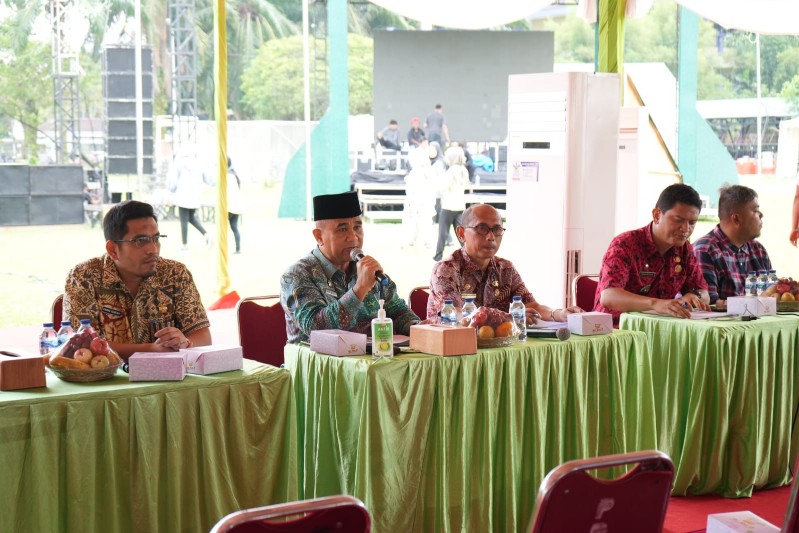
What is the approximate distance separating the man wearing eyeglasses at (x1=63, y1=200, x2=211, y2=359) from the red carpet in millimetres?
2015

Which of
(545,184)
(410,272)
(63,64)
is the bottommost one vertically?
(410,272)

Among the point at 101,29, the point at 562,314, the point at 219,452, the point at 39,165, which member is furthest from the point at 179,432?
the point at 101,29

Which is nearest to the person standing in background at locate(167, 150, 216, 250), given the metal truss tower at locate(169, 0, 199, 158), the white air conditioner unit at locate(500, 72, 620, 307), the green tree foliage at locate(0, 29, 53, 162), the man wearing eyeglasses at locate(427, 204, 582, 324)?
the metal truss tower at locate(169, 0, 199, 158)

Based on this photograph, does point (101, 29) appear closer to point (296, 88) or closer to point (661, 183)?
point (296, 88)

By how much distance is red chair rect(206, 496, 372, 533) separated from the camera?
5.46 ft

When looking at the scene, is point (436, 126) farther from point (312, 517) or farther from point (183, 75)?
point (312, 517)

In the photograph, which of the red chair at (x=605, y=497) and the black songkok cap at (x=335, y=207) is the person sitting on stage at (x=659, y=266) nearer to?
the black songkok cap at (x=335, y=207)

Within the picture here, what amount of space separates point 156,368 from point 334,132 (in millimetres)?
8945

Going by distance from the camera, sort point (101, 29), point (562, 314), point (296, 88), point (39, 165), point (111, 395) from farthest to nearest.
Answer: point (296, 88) → point (101, 29) → point (39, 165) → point (562, 314) → point (111, 395)

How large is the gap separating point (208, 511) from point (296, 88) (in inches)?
464

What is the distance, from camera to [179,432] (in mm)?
2836

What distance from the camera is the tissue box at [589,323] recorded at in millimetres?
3752

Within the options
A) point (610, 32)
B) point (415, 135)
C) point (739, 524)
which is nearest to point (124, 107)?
point (415, 135)

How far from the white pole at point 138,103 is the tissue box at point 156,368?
27.0 feet
